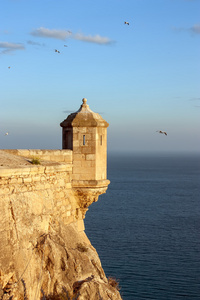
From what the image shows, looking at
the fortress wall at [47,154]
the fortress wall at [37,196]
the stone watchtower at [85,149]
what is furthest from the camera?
the stone watchtower at [85,149]

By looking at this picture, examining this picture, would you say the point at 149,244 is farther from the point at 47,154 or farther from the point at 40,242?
the point at 40,242

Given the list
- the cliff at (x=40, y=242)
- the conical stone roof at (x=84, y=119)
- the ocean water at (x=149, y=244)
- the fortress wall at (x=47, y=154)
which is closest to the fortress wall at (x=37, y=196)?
the cliff at (x=40, y=242)

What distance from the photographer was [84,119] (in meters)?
16.2

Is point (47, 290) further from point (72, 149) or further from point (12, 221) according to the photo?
point (72, 149)

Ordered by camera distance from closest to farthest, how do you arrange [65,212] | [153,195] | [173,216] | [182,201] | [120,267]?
[65,212] → [120,267] → [173,216] → [182,201] → [153,195]

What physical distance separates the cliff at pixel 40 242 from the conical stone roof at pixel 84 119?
178 centimetres

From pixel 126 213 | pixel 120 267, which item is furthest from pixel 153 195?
pixel 120 267

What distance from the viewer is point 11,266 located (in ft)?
35.1

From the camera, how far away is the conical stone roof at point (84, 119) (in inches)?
632

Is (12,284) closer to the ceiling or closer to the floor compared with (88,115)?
closer to the floor

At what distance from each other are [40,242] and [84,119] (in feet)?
17.5

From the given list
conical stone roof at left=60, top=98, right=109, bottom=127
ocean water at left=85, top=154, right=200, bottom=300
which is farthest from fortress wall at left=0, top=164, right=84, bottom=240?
ocean water at left=85, top=154, right=200, bottom=300

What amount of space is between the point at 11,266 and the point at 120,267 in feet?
80.0

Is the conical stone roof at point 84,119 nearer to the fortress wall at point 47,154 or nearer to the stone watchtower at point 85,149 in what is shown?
the stone watchtower at point 85,149
